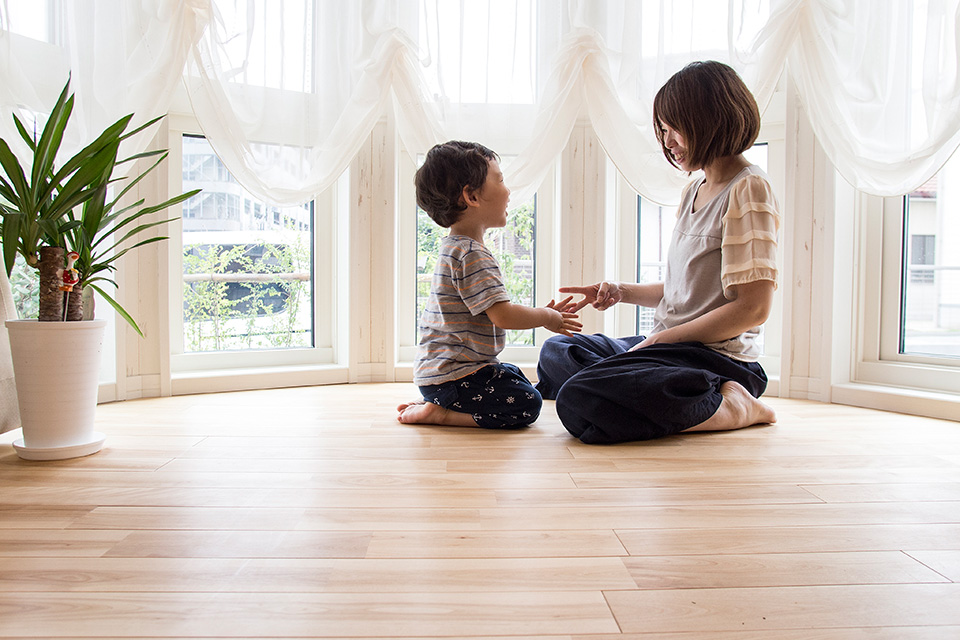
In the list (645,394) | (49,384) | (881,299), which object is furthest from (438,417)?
(881,299)

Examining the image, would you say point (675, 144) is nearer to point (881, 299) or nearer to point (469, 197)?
point (469, 197)

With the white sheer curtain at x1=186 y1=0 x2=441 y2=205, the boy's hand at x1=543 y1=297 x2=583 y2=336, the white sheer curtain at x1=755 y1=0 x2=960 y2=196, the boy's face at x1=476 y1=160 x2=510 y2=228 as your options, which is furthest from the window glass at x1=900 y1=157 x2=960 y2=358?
the white sheer curtain at x1=186 y1=0 x2=441 y2=205

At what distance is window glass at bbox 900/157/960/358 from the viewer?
221 centimetres

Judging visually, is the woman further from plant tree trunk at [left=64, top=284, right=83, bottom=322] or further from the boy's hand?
plant tree trunk at [left=64, top=284, right=83, bottom=322]

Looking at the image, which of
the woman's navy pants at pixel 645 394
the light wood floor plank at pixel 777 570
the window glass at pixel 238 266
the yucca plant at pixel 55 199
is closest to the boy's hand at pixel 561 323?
the woman's navy pants at pixel 645 394

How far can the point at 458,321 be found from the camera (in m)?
1.83

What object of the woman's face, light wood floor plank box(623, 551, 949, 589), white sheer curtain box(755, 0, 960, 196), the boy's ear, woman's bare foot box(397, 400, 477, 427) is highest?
white sheer curtain box(755, 0, 960, 196)

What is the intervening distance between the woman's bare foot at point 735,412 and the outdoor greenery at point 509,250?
1163 mm

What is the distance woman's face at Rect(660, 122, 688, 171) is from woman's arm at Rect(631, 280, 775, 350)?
16.3 inches

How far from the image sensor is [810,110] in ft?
7.11

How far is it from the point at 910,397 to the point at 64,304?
2473 millimetres

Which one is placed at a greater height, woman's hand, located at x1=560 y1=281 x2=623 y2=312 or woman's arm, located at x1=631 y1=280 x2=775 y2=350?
woman's hand, located at x1=560 y1=281 x2=623 y2=312

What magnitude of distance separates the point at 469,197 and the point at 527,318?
1.30ft

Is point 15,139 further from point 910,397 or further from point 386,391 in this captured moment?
point 910,397
